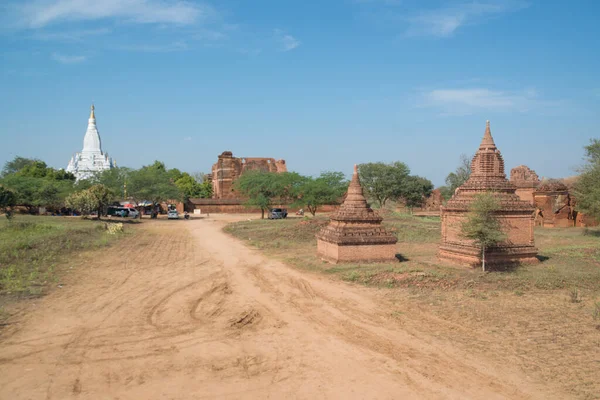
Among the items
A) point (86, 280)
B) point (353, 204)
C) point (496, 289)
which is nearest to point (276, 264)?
point (353, 204)

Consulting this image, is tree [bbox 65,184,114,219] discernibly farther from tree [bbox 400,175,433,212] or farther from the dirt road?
tree [bbox 400,175,433,212]

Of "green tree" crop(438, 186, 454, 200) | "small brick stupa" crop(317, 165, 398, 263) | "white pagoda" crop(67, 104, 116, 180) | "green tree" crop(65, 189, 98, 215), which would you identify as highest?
"white pagoda" crop(67, 104, 116, 180)

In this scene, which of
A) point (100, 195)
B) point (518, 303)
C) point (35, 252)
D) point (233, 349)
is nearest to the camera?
point (233, 349)

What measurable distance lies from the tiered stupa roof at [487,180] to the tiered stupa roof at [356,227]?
234 centimetres

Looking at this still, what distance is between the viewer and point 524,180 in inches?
1391

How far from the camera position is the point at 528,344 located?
24.2ft

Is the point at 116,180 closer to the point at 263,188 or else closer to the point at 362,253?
the point at 263,188

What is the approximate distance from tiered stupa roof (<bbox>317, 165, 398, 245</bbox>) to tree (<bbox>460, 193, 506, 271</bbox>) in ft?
9.06

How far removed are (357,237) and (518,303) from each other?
18.6 feet

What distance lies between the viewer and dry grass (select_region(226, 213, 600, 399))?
22.2 feet

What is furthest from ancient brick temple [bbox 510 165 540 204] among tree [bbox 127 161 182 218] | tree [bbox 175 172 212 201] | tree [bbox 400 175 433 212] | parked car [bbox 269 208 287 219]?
tree [bbox 175 172 212 201]

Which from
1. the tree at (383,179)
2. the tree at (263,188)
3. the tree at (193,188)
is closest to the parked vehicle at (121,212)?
the tree at (263,188)

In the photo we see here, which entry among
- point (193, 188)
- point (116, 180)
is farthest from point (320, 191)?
point (193, 188)

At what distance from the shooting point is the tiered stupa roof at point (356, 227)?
1468cm
